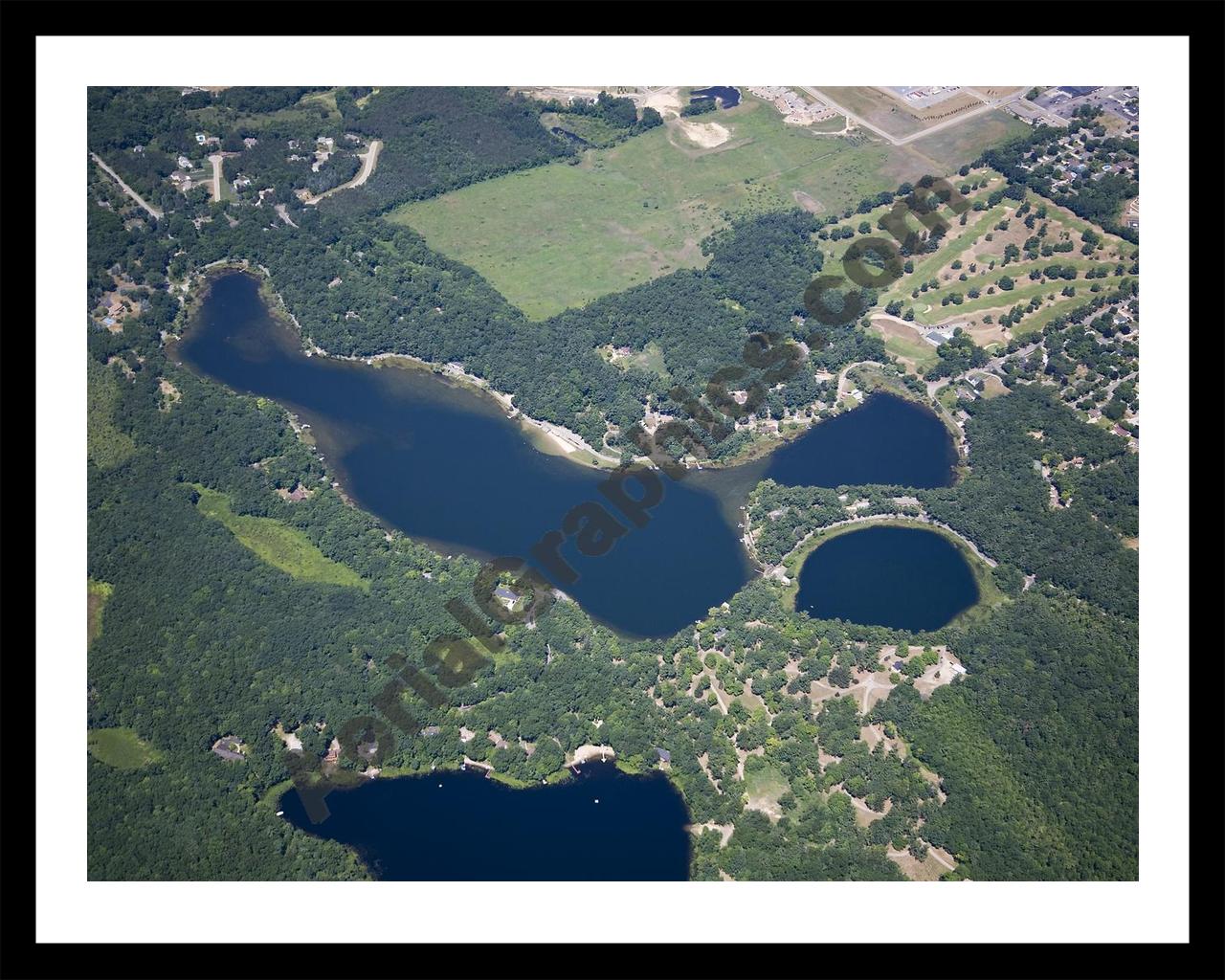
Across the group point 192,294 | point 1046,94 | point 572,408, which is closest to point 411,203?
point 192,294

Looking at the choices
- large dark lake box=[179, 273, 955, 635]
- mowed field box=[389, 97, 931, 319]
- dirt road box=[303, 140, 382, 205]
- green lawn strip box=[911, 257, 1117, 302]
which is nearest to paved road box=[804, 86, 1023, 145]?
mowed field box=[389, 97, 931, 319]

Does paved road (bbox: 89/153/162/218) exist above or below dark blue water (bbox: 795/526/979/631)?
above

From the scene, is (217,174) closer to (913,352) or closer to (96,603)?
(96,603)

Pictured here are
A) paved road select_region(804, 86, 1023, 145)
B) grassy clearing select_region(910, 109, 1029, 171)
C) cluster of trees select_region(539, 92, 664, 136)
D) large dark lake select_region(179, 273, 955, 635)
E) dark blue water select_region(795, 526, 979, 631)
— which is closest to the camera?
dark blue water select_region(795, 526, 979, 631)

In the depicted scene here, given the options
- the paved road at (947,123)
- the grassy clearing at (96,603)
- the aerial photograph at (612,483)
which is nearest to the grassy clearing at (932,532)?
the aerial photograph at (612,483)

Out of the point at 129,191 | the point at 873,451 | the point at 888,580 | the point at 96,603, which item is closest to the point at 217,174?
the point at 129,191

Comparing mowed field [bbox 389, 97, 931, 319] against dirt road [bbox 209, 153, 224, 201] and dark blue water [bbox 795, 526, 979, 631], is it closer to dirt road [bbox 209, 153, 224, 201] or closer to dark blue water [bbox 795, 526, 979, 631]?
dirt road [bbox 209, 153, 224, 201]
